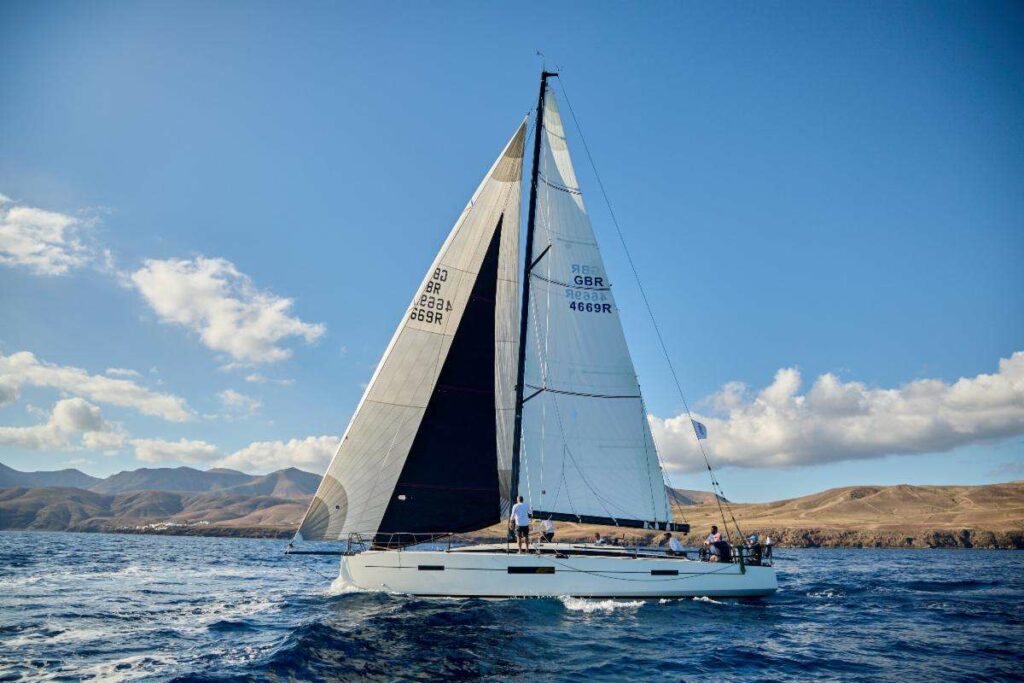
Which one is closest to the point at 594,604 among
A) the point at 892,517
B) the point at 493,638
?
the point at 493,638

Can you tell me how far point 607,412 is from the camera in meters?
21.7

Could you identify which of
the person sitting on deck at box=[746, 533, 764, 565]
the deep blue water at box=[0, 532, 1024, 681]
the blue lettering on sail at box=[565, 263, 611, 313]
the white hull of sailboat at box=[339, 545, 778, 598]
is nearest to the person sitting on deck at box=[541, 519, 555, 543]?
the white hull of sailboat at box=[339, 545, 778, 598]

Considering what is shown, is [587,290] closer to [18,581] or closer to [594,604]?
[594,604]

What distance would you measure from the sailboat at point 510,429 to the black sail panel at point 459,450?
5 cm

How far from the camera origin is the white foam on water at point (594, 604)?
18.2 meters

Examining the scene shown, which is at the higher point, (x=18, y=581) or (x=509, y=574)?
(x=509, y=574)

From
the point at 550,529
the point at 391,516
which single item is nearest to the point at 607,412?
the point at 550,529

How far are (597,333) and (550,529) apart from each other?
7388mm

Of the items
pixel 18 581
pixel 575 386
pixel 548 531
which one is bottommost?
pixel 18 581

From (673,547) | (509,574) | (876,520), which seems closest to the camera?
(509,574)

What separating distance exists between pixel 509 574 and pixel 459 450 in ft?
14.7

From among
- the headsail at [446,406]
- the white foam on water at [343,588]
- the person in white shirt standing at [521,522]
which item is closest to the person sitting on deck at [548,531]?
the person in white shirt standing at [521,522]

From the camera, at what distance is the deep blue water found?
12.1m

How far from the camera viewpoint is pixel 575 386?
2177cm
